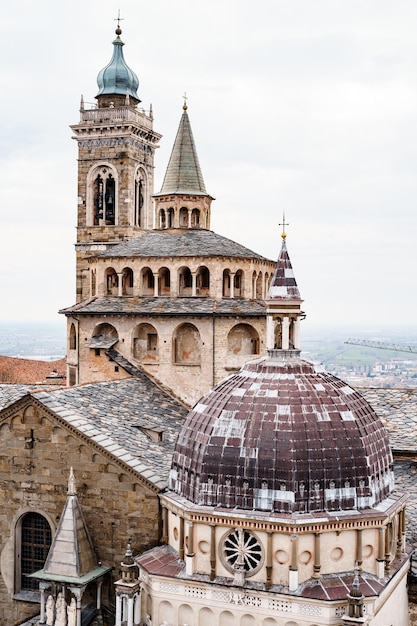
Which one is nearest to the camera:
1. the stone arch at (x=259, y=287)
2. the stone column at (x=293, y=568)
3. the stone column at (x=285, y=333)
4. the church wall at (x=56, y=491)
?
the stone column at (x=293, y=568)

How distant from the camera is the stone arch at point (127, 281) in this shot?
44.4m

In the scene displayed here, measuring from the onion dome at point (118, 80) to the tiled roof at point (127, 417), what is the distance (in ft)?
129

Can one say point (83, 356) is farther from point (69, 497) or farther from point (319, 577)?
point (319, 577)

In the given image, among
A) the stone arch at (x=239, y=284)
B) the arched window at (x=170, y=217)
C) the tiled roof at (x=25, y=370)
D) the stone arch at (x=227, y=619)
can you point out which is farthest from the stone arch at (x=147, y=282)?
the tiled roof at (x=25, y=370)

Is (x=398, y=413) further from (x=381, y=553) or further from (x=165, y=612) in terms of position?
(x=165, y=612)

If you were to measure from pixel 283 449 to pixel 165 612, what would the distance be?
6.58m

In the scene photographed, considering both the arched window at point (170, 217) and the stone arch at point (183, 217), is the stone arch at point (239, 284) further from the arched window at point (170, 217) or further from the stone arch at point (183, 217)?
the arched window at point (170, 217)

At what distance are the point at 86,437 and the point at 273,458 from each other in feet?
24.9

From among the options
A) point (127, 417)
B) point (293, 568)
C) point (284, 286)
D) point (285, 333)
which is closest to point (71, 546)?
point (127, 417)

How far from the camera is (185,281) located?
1721 inches

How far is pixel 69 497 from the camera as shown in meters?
28.2

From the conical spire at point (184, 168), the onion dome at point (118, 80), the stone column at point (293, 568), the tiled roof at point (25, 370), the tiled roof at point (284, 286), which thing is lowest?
the stone column at point (293, 568)

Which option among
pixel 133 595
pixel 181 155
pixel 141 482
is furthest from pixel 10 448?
pixel 181 155

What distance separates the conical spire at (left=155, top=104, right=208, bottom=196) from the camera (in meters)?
49.4
